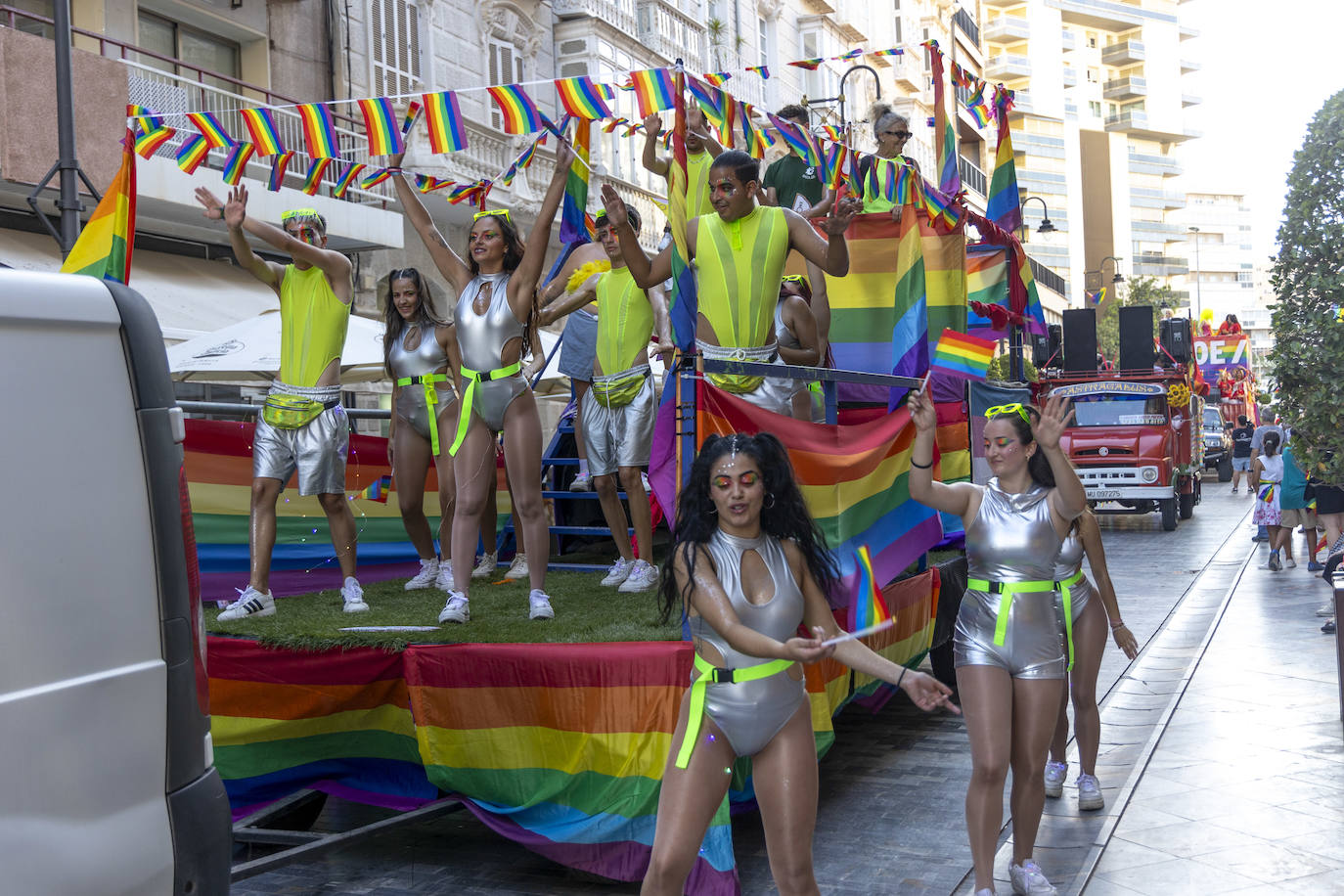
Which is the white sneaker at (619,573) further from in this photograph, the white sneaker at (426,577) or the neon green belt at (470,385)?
the neon green belt at (470,385)

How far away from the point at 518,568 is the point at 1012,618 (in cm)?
338

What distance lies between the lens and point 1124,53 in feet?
355

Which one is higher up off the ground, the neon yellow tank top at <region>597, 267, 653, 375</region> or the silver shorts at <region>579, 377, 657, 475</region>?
the neon yellow tank top at <region>597, 267, 653, 375</region>

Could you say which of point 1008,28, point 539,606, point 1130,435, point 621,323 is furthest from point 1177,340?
point 1008,28

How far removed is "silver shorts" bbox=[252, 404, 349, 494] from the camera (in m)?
6.43

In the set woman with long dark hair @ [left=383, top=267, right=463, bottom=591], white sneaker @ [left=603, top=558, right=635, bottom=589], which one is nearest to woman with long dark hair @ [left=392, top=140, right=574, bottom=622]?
white sneaker @ [left=603, top=558, right=635, bottom=589]

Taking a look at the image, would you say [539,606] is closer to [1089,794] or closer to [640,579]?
[640,579]

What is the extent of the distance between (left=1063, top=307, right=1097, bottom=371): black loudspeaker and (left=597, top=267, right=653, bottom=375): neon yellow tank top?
1770cm

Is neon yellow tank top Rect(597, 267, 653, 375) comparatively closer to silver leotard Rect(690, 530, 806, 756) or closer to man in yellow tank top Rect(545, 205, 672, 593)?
man in yellow tank top Rect(545, 205, 672, 593)

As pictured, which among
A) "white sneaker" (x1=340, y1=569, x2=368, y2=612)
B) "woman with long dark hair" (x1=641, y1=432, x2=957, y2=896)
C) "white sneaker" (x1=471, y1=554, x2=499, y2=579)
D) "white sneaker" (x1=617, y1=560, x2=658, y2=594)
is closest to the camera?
"woman with long dark hair" (x1=641, y1=432, x2=957, y2=896)

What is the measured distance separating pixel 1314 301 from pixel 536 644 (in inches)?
230

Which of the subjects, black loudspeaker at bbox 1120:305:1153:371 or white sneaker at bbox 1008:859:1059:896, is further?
black loudspeaker at bbox 1120:305:1153:371

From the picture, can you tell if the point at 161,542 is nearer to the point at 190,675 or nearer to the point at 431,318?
the point at 190,675

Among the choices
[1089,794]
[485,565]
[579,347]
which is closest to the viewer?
[1089,794]
